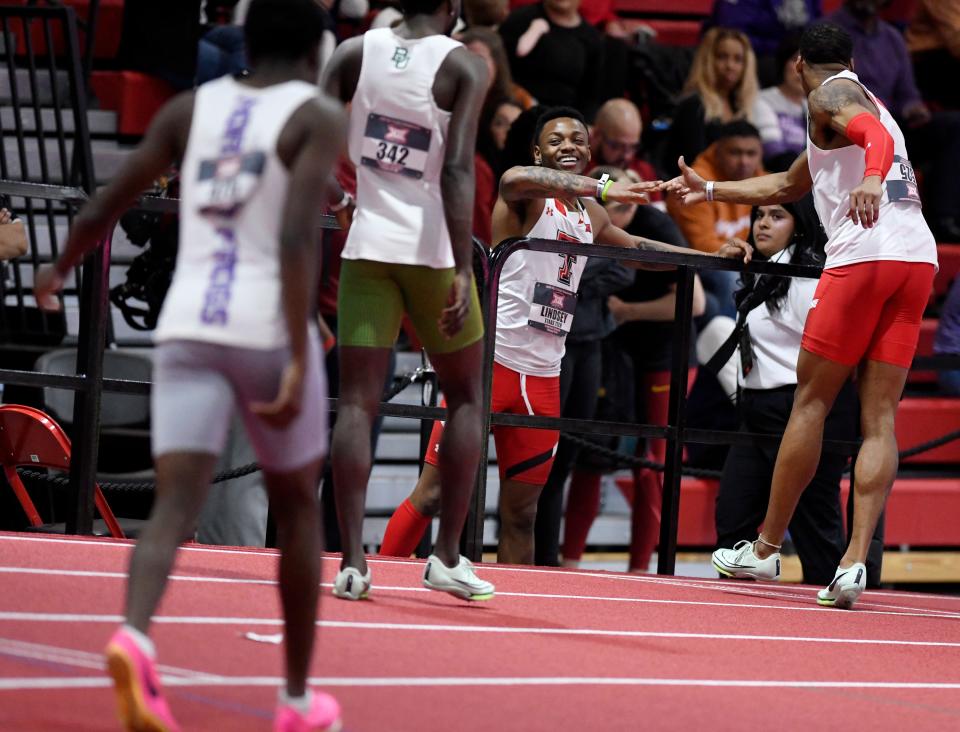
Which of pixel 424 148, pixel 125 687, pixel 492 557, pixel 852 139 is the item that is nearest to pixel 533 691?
pixel 125 687

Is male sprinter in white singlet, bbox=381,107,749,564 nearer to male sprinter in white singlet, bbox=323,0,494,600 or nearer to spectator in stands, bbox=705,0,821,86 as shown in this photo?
male sprinter in white singlet, bbox=323,0,494,600

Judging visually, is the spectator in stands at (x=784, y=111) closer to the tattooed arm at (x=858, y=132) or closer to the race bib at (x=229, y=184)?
the tattooed arm at (x=858, y=132)

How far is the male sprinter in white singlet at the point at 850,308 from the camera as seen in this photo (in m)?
4.96

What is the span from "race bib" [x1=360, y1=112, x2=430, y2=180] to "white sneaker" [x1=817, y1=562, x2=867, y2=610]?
2055 mm

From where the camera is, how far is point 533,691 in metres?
3.33

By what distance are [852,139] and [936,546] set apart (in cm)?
441

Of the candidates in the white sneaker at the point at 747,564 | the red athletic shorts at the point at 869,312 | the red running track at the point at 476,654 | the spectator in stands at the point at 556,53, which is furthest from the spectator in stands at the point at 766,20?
the red running track at the point at 476,654

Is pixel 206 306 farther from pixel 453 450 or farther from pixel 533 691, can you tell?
pixel 453 450

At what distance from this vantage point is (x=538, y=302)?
5.50 metres

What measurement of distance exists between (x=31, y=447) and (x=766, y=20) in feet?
21.0

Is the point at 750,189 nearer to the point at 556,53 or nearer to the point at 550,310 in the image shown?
the point at 550,310

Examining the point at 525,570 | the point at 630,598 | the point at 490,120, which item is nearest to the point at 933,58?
the point at 490,120

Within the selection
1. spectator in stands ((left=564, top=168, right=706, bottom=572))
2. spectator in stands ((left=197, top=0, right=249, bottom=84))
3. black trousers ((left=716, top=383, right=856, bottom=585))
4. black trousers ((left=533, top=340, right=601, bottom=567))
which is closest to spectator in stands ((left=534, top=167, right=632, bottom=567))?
black trousers ((left=533, top=340, right=601, bottom=567))

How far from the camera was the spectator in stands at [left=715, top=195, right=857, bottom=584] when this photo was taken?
5.97 meters
